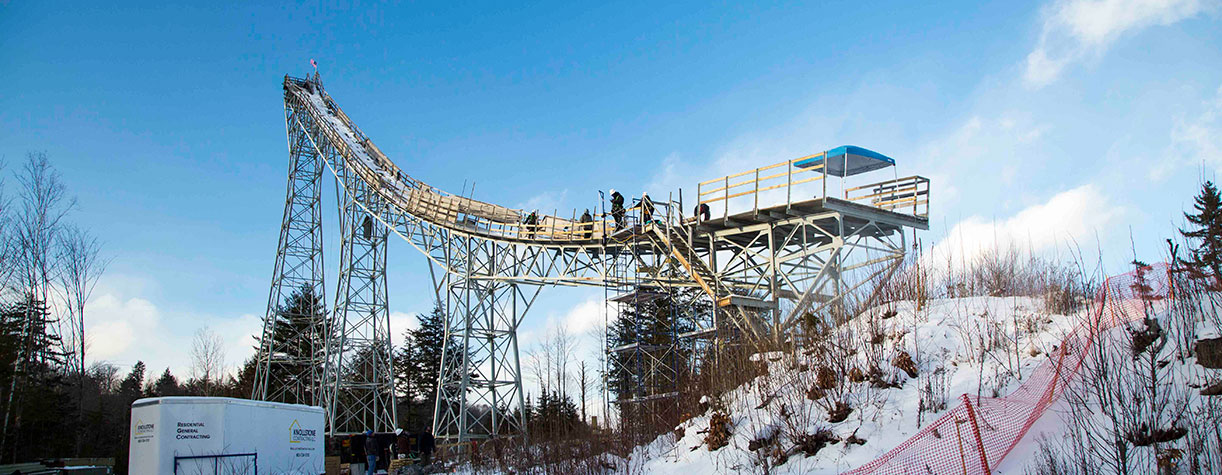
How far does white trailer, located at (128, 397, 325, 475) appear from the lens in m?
16.3

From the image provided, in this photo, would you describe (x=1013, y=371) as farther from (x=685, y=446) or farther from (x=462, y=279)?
(x=462, y=279)

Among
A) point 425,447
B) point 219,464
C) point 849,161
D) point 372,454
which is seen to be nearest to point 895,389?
point 849,161

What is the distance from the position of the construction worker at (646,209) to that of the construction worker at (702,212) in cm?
152

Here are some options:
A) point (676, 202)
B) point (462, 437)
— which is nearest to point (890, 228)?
point (676, 202)

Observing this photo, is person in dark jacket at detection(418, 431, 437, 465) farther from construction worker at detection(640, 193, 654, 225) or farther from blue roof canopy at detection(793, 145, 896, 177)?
blue roof canopy at detection(793, 145, 896, 177)

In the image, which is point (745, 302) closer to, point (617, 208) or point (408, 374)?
point (617, 208)

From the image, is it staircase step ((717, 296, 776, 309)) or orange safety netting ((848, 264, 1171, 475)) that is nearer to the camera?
orange safety netting ((848, 264, 1171, 475))

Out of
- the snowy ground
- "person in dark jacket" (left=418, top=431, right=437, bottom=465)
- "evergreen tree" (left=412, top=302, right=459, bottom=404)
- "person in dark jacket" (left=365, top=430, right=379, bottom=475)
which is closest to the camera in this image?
the snowy ground

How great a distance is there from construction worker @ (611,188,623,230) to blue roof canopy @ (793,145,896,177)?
6.10m

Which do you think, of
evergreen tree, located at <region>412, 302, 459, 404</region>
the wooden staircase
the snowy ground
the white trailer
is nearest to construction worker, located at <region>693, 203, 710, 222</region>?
the wooden staircase

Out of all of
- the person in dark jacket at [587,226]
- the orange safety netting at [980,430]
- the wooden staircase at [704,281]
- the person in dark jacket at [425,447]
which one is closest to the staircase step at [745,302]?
the wooden staircase at [704,281]

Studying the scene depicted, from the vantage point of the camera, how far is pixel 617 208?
24.7 m

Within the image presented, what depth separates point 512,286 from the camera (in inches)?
1043

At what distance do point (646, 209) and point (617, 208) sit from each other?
1371 mm
